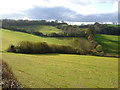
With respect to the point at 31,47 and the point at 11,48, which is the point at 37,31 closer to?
the point at 31,47

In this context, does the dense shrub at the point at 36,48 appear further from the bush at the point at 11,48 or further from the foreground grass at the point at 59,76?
the foreground grass at the point at 59,76

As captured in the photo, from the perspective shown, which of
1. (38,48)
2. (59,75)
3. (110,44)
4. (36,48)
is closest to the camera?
(59,75)

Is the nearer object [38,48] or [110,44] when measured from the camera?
[38,48]

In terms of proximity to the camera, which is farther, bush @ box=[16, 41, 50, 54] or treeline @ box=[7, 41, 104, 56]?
bush @ box=[16, 41, 50, 54]

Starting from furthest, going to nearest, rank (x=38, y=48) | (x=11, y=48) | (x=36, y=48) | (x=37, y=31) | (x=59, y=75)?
(x=37, y=31) < (x=38, y=48) < (x=36, y=48) < (x=11, y=48) < (x=59, y=75)

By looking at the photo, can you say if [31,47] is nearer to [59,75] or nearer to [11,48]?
[11,48]

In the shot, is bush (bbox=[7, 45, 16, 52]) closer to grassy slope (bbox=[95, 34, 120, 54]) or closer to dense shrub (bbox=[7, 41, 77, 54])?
dense shrub (bbox=[7, 41, 77, 54])

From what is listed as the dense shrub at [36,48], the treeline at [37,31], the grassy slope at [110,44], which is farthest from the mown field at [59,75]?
the treeline at [37,31]

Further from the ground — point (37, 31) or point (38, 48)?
point (37, 31)

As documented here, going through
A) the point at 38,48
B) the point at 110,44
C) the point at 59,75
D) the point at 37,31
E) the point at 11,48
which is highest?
the point at 37,31

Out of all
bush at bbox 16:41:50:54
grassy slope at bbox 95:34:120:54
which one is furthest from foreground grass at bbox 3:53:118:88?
grassy slope at bbox 95:34:120:54

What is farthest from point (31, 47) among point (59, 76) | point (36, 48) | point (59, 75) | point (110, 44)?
point (110, 44)

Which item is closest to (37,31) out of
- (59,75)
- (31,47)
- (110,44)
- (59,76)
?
(110,44)

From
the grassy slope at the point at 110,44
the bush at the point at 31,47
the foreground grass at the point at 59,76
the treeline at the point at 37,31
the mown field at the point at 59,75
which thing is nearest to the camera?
the foreground grass at the point at 59,76
